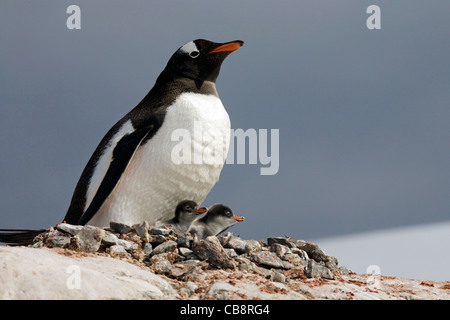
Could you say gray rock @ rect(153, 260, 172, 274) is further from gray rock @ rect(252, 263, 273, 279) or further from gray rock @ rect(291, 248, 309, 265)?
gray rock @ rect(291, 248, 309, 265)

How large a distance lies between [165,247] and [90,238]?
530 mm

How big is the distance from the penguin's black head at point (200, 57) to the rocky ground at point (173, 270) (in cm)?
168

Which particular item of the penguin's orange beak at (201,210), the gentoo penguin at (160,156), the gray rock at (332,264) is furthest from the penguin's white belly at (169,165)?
the gray rock at (332,264)

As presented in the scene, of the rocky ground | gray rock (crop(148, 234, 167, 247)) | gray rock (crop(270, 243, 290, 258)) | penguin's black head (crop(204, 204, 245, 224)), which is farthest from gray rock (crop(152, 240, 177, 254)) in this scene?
penguin's black head (crop(204, 204, 245, 224))

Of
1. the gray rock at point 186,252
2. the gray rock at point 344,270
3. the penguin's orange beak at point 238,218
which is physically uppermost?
the penguin's orange beak at point 238,218

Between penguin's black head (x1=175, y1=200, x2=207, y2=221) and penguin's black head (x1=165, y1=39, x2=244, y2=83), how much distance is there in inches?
46.9

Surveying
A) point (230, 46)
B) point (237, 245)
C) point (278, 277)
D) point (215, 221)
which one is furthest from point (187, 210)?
point (230, 46)

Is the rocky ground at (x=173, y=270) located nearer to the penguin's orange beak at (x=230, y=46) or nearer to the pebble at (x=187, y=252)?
the pebble at (x=187, y=252)

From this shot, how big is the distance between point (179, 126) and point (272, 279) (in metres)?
1.75

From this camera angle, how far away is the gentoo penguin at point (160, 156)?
14.8ft

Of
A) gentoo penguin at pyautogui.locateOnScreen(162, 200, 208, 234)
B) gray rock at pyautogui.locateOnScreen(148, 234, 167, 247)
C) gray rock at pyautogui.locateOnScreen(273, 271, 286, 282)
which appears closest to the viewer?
gray rock at pyautogui.locateOnScreen(273, 271, 286, 282)

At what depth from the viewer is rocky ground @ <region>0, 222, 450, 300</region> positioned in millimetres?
2693
